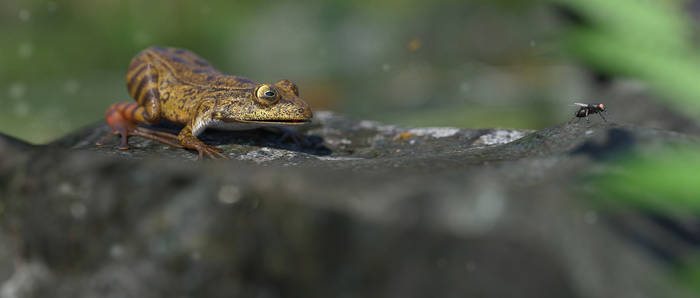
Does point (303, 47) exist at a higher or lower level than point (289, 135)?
higher

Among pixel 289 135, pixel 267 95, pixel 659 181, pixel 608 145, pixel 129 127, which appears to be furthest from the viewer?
pixel 289 135

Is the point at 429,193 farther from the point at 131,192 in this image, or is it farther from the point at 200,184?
the point at 131,192

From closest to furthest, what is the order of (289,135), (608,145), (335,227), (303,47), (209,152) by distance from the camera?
(335,227), (608,145), (209,152), (289,135), (303,47)

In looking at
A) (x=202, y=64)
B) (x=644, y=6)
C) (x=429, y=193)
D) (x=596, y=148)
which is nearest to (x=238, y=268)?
(x=429, y=193)

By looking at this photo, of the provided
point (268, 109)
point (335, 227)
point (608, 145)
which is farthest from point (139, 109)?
point (608, 145)

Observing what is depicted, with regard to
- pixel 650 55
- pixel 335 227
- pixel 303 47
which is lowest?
pixel 335 227

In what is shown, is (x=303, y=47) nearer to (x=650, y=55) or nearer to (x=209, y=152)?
(x=209, y=152)

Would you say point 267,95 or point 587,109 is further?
point 267,95
